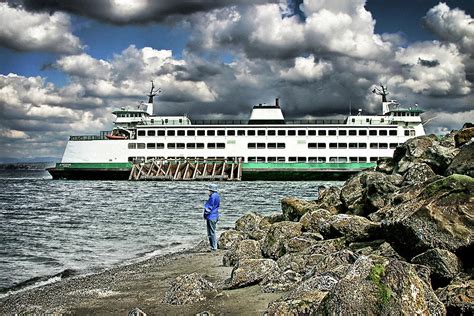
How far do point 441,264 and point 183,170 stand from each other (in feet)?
166

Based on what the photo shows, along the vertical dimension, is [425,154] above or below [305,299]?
above

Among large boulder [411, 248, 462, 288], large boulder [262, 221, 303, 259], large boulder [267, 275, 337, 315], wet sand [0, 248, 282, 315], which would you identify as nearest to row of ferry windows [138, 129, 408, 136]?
wet sand [0, 248, 282, 315]

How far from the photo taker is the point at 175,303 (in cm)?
671

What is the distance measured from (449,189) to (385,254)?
122cm

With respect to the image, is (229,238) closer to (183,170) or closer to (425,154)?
(425,154)

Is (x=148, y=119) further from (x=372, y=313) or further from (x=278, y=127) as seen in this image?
(x=372, y=313)

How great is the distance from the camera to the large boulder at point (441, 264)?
18.5 feet

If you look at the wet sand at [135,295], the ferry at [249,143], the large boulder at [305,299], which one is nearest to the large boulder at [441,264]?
the large boulder at [305,299]

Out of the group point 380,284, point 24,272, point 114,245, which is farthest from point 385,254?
point 114,245

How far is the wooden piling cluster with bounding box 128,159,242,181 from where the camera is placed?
2124 inches

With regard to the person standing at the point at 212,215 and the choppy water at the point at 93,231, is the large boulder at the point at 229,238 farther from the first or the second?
the choppy water at the point at 93,231

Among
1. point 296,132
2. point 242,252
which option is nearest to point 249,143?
point 296,132

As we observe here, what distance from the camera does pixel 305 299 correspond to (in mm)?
4973

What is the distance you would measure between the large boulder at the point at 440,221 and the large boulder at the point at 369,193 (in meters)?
3.67
